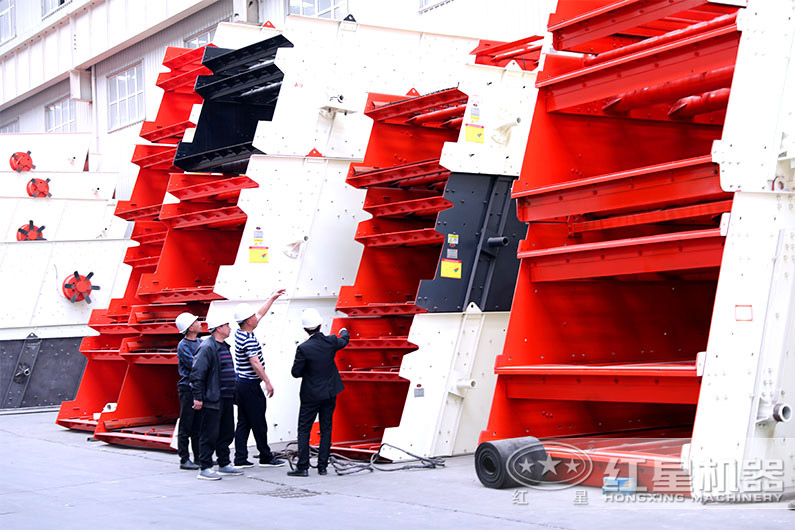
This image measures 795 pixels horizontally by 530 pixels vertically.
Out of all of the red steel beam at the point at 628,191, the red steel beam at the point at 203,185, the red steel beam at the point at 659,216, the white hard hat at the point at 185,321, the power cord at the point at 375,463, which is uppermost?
the red steel beam at the point at 203,185

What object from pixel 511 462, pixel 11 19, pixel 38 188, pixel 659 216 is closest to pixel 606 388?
pixel 511 462

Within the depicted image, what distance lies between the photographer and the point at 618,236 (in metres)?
8.27

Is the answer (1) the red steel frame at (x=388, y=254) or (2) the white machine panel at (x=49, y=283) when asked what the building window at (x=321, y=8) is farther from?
(1) the red steel frame at (x=388, y=254)

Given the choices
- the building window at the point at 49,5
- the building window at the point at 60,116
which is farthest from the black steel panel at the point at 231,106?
the building window at the point at 49,5

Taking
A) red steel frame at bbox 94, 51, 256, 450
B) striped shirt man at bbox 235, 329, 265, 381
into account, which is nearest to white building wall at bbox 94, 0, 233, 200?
red steel frame at bbox 94, 51, 256, 450

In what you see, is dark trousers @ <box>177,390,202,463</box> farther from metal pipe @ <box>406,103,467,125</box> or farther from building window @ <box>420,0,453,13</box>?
building window @ <box>420,0,453,13</box>

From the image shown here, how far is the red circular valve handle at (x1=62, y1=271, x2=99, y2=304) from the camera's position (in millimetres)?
16109

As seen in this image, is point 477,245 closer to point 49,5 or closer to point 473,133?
point 473,133

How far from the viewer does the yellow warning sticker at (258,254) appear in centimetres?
1005

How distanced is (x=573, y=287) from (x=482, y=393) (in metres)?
1.43

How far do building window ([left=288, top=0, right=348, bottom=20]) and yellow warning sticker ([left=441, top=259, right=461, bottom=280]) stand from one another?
6997mm

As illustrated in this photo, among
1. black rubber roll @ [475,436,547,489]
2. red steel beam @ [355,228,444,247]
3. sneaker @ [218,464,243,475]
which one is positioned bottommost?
sneaker @ [218,464,243,475]

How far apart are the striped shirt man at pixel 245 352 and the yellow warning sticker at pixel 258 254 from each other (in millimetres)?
1194

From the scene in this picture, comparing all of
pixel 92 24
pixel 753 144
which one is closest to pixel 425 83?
pixel 753 144
